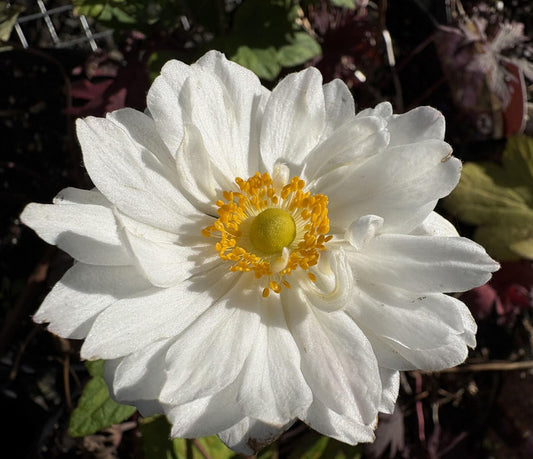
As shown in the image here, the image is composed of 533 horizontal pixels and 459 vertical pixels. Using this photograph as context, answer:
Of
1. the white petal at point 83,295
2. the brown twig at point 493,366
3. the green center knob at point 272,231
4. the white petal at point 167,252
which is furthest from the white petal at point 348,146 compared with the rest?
the brown twig at point 493,366

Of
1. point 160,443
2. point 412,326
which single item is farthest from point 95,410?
point 412,326

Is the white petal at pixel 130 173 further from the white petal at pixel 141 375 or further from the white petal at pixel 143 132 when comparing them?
the white petal at pixel 141 375

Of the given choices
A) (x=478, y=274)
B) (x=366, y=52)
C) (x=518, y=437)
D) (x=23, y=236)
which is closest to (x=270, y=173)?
(x=478, y=274)

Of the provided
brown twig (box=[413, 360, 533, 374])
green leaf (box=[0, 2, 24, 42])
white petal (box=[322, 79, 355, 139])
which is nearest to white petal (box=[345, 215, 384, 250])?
white petal (box=[322, 79, 355, 139])

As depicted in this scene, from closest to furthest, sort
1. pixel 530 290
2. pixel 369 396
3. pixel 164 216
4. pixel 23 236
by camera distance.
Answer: pixel 369 396, pixel 164 216, pixel 530 290, pixel 23 236

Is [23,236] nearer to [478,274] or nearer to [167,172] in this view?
[167,172]
